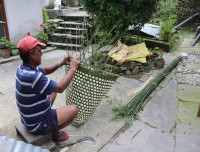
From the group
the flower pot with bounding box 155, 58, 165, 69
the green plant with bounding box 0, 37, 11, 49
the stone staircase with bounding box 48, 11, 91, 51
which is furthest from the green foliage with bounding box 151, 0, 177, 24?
the green plant with bounding box 0, 37, 11, 49

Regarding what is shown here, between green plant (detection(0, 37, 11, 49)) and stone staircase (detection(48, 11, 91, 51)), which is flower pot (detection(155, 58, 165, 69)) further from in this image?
green plant (detection(0, 37, 11, 49))

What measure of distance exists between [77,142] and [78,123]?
1.20ft

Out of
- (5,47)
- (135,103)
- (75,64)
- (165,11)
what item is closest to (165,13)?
(165,11)

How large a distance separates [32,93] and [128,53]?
3289 mm

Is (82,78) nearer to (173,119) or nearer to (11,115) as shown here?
(11,115)

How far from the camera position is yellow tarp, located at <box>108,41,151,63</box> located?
5.04 meters

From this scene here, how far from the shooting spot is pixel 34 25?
23.0 feet

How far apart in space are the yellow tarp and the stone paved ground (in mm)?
503

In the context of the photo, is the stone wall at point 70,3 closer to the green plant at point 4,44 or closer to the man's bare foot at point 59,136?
the green plant at point 4,44

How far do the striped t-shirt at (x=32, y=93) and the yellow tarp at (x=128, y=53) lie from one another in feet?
9.15

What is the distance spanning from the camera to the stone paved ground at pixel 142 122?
9.77 feet

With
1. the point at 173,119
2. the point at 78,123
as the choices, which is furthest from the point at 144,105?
the point at 78,123

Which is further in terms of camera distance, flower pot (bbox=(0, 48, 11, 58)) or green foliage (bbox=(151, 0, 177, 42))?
green foliage (bbox=(151, 0, 177, 42))

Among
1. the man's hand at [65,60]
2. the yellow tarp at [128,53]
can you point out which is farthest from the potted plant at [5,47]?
the man's hand at [65,60]
